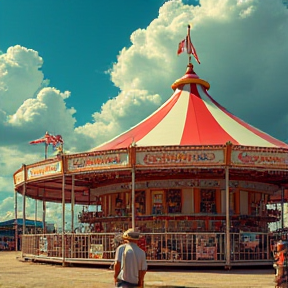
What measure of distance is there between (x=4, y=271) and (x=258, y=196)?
10.6 m

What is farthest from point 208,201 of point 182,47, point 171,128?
point 182,47

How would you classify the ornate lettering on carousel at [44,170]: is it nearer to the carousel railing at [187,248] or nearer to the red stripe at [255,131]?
the carousel railing at [187,248]

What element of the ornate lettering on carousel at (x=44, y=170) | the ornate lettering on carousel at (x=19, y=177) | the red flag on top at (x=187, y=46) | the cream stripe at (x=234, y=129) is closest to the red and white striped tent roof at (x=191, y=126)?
the cream stripe at (x=234, y=129)

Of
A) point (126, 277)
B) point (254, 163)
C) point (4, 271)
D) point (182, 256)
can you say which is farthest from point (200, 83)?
point (126, 277)

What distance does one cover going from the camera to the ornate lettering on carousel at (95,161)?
16.5 metres

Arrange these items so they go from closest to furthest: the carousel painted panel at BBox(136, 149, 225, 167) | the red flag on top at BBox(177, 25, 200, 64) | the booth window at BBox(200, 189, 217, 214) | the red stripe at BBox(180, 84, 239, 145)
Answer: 1. the carousel painted panel at BBox(136, 149, 225, 167)
2. the red stripe at BBox(180, 84, 239, 145)
3. the booth window at BBox(200, 189, 217, 214)
4. the red flag on top at BBox(177, 25, 200, 64)

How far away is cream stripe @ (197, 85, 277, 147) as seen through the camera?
18.3 metres

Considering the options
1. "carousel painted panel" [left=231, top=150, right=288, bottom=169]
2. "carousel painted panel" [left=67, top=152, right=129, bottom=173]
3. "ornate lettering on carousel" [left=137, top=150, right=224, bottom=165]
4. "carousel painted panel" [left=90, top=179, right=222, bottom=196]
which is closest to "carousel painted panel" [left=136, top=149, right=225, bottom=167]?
"ornate lettering on carousel" [left=137, top=150, right=224, bottom=165]

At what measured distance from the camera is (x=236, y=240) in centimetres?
1748

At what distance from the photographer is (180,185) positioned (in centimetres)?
1944

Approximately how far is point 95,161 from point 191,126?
4.01m

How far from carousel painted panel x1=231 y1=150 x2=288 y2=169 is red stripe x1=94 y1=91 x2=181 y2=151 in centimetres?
409

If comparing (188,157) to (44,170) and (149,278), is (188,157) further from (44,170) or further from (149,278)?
(44,170)

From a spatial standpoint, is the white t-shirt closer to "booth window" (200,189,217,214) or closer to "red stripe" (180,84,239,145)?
"red stripe" (180,84,239,145)
